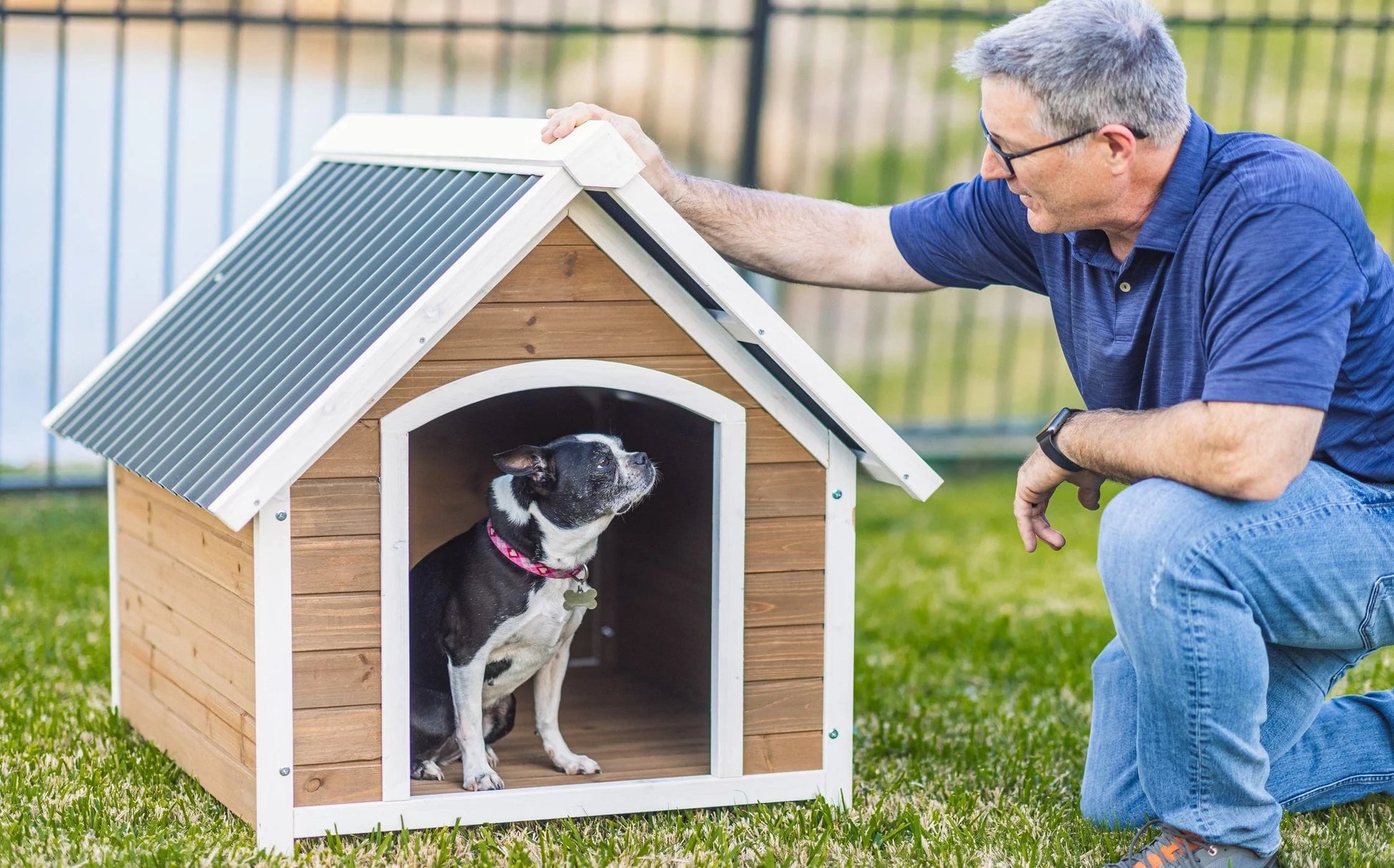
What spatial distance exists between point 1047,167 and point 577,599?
4.33ft

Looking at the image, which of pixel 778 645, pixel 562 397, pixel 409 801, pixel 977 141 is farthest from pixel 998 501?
pixel 977 141

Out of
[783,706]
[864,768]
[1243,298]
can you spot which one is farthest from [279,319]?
[1243,298]

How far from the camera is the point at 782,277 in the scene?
3744 mm

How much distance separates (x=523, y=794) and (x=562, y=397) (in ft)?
4.92

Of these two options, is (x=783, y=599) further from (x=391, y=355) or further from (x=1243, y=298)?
(x=1243, y=298)

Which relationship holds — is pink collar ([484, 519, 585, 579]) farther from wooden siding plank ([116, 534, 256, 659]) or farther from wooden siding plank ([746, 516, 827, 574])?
wooden siding plank ([116, 534, 256, 659])

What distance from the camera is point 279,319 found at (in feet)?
11.1

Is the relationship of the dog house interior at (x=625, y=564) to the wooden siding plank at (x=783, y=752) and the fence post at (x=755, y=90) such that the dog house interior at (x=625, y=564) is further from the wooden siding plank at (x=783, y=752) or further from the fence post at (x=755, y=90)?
the fence post at (x=755, y=90)

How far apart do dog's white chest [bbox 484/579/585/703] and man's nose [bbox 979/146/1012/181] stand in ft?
4.00

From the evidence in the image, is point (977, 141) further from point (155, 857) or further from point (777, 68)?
point (155, 857)

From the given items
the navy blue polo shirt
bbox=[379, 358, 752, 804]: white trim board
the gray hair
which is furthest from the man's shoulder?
bbox=[379, 358, 752, 804]: white trim board

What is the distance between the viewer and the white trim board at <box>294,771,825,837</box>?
304cm

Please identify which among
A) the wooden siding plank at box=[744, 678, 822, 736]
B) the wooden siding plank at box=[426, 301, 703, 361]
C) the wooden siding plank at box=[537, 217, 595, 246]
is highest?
the wooden siding plank at box=[537, 217, 595, 246]

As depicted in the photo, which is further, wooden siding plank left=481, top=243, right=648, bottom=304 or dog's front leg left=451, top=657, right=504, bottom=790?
dog's front leg left=451, top=657, right=504, bottom=790
